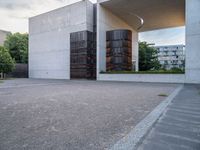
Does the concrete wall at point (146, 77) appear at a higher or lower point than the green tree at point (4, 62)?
lower

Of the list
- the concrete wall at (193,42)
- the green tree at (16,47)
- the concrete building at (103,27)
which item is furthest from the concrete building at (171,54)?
the concrete wall at (193,42)

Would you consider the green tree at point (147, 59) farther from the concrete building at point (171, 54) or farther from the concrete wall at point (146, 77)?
the concrete building at point (171, 54)

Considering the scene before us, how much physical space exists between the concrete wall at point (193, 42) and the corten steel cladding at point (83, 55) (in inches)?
465

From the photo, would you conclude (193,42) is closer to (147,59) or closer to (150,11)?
(150,11)

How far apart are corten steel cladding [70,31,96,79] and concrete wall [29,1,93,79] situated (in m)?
0.92

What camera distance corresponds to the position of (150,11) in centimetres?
2244

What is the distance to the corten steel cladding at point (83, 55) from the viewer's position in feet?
71.2

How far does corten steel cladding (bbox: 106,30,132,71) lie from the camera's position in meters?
21.5

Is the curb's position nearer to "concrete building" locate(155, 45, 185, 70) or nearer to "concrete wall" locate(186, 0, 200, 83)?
"concrete wall" locate(186, 0, 200, 83)

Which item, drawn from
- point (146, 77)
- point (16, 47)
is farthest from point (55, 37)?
point (146, 77)

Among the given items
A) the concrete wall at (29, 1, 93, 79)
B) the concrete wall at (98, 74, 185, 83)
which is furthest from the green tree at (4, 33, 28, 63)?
the concrete wall at (98, 74, 185, 83)

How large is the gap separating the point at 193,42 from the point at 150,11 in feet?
31.6

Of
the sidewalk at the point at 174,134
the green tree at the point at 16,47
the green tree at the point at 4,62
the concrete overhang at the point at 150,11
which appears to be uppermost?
the concrete overhang at the point at 150,11

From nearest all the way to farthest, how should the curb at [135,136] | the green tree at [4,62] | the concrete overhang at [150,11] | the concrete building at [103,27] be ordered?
the curb at [135,136] → the concrete building at [103,27] → the concrete overhang at [150,11] → the green tree at [4,62]
